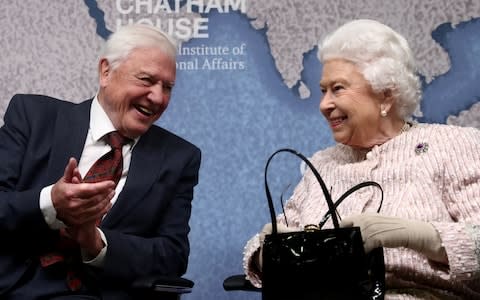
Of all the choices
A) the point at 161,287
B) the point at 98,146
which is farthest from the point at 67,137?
the point at 161,287

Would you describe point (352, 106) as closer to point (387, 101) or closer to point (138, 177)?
point (387, 101)

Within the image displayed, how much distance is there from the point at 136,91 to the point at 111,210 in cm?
37

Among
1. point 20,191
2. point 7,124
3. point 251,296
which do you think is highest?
point 7,124

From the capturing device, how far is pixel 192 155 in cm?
260

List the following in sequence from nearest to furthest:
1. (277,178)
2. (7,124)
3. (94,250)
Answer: (94,250)
(7,124)
(277,178)

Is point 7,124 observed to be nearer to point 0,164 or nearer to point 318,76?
point 0,164

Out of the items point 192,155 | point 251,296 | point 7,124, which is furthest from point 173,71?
point 251,296

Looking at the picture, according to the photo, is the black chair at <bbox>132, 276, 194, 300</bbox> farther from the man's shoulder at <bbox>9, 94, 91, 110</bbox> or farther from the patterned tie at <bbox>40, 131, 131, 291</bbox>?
the man's shoulder at <bbox>9, 94, 91, 110</bbox>

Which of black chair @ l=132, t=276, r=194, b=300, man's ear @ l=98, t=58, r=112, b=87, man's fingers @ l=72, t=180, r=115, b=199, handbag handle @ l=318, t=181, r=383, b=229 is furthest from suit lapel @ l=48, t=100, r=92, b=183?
handbag handle @ l=318, t=181, r=383, b=229

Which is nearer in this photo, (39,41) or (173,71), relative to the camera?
(173,71)

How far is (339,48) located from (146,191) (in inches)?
27.5

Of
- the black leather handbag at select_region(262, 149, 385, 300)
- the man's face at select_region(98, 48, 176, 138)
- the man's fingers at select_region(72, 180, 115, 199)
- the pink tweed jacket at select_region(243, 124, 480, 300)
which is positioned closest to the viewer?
the black leather handbag at select_region(262, 149, 385, 300)

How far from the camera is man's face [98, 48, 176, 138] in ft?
8.23

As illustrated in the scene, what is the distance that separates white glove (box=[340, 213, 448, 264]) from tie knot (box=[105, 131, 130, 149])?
80 centimetres
